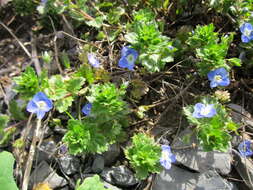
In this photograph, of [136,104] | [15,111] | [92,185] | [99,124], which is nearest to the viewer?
[92,185]

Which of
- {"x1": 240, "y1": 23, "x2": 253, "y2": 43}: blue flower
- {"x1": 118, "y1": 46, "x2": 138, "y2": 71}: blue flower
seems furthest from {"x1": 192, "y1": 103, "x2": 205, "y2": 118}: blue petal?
{"x1": 240, "y1": 23, "x2": 253, "y2": 43}: blue flower

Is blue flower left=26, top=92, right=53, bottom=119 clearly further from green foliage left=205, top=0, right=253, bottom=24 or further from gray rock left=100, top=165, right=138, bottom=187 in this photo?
green foliage left=205, top=0, right=253, bottom=24

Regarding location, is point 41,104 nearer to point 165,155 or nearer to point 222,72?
point 165,155

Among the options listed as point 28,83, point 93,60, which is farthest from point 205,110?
point 28,83

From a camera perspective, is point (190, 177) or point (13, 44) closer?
point (190, 177)

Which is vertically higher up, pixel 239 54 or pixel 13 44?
pixel 239 54

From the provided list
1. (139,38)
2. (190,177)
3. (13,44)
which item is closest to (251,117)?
(190,177)

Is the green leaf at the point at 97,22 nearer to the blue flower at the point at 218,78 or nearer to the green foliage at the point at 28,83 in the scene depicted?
the green foliage at the point at 28,83

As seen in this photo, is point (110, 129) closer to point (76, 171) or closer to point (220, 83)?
point (76, 171)
